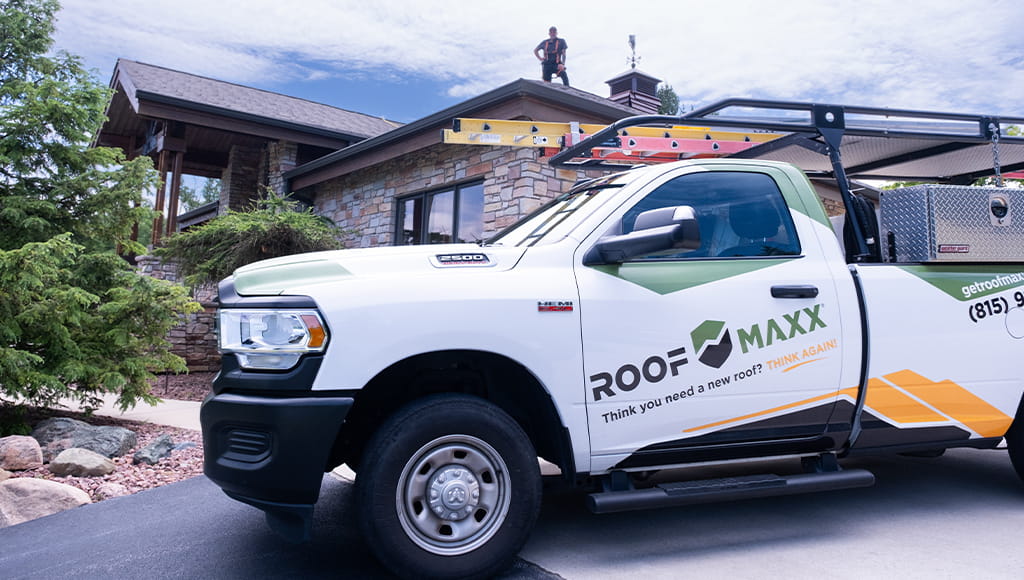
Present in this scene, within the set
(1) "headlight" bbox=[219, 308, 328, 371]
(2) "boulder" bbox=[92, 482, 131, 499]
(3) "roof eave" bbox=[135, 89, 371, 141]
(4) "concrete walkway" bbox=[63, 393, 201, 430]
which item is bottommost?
(2) "boulder" bbox=[92, 482, 131, 499]

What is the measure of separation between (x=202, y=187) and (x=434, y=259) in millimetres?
59220

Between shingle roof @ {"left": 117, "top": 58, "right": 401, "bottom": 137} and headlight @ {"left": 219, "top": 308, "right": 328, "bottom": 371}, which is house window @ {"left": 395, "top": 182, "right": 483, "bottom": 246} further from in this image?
headlight @ {"left": 219, "top": 308, "right": 328, "bottom": 371}

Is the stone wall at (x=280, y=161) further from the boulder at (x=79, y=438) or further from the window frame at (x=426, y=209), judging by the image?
the boulder at (x=79, y=438)

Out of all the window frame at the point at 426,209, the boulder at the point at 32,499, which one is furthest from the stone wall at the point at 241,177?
the boulder at the point at 32,499

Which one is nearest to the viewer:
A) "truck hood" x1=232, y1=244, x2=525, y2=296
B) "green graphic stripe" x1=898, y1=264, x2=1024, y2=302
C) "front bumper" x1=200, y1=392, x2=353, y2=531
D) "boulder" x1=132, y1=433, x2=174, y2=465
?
"front bumper" x1=200, y1=392, x2=353, y2=531

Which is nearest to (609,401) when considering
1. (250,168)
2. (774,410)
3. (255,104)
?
(774,410)

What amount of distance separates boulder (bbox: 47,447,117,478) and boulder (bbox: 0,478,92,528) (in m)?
0.53

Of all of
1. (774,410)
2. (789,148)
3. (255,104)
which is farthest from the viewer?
(255,104)

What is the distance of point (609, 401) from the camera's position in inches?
126

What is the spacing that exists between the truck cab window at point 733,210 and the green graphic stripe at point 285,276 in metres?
1.49

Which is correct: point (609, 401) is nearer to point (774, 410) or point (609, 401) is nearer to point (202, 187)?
point (774, 410)

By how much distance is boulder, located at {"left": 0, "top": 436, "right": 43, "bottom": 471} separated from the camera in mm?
5324

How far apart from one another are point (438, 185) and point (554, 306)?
811 centimetres

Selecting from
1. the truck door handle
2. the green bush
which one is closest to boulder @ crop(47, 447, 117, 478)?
the truck door handle
